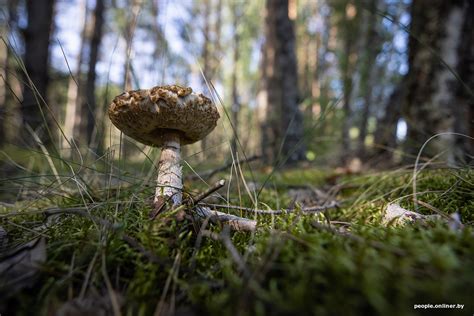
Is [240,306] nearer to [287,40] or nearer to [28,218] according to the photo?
[28,218]

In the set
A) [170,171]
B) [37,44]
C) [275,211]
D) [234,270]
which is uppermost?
[37,44]

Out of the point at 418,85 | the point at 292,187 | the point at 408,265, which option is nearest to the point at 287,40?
the point at 418,85

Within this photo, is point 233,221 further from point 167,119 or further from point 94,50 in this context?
point 94,50

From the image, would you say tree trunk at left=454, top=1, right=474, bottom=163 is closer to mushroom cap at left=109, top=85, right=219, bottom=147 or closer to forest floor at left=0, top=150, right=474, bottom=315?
forest floor at left=0, top=150, right=474, bottom=315

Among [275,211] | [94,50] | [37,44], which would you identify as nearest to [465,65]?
[275,211]

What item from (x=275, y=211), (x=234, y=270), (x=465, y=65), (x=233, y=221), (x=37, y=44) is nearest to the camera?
(x=234, y=270)

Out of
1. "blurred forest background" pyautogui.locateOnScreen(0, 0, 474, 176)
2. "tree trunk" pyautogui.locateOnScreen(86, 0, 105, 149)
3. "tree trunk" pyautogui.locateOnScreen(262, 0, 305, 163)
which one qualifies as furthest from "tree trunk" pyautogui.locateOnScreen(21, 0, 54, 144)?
"tree trunk" pyautogui.locateOnScreen(262, 0, 305, 163)

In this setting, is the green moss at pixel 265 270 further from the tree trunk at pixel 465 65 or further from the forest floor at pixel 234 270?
the tree trunk at pixel 465 65

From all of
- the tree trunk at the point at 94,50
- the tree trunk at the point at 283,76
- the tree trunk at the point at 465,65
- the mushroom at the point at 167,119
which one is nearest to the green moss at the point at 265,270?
the mushroom at the point at 167,119
